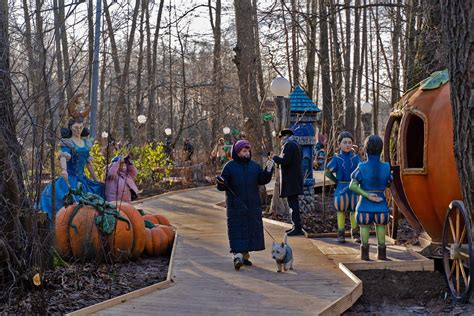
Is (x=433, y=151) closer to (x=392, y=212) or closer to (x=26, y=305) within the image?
(x=392, y=212)

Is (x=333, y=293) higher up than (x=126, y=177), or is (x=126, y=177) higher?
(x=126, y=177)

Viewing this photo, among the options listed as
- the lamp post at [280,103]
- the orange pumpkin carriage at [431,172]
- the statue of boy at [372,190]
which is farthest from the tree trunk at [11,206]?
the lamp post at [280,103]

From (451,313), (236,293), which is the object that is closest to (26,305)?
(236,293)

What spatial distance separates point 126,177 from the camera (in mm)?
9984

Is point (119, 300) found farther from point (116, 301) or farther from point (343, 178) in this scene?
point (343, 178)

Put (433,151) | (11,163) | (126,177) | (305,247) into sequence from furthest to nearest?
(126,177), (305,247), (433,151), (11,163)

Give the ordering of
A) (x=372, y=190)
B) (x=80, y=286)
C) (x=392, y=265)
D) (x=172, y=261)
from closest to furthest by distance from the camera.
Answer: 1. (x=80, y=286)
2. (x=392, y=265)
3. (x=372, y=190)
4. (x=172, y=261)

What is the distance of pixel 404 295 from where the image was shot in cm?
661

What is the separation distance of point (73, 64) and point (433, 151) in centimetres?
427

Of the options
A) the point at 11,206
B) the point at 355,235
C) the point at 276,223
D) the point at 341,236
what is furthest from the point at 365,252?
the point at 11,206

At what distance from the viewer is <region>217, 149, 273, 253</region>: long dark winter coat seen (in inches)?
284

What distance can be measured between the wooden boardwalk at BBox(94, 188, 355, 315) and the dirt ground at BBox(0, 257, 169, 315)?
402 millimetres

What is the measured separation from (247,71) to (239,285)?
323 inches

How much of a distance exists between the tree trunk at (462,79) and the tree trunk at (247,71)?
838 cm
